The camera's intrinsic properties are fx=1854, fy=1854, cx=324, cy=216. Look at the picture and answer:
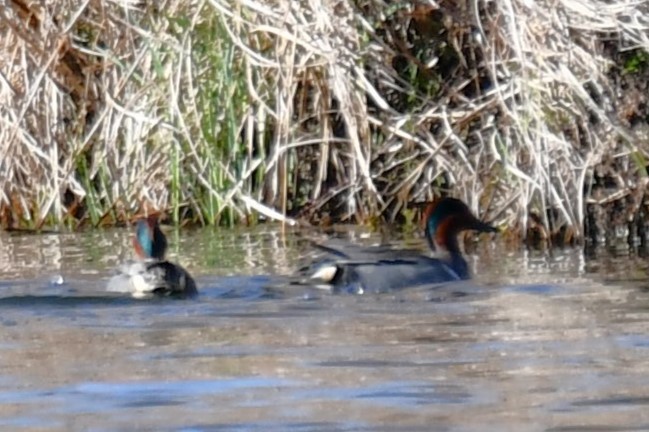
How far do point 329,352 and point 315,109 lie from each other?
5.34 meters

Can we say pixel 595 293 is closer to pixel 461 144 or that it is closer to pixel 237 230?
pixel 461 144

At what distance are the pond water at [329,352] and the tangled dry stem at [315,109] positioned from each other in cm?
98

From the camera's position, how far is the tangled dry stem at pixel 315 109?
1099 centimetres

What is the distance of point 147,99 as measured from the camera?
12.2 metres

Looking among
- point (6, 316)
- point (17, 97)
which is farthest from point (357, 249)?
point (17, 97)

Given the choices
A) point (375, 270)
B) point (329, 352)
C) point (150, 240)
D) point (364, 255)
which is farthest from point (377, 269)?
point (329, 352)

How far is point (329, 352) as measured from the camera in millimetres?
7156

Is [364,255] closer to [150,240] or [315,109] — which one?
[150,240]

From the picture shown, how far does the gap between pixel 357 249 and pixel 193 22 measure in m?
2.43

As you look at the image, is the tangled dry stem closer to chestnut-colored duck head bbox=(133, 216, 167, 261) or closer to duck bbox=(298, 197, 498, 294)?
duck bbox=(298, 197, 498, 294)

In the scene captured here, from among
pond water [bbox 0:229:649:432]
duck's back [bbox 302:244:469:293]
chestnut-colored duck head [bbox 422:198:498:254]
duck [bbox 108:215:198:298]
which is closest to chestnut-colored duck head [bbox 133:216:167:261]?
pond water [bbox 0:229:649:432]

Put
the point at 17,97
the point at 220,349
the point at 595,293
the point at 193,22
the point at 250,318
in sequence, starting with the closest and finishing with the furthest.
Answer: the point at 220,349, the point at 250,318, the point at 595,293, the point at 193,22, the point at 17,97

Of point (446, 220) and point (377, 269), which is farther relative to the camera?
point (446, 220)

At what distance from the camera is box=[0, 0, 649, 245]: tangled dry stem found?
11.0m
